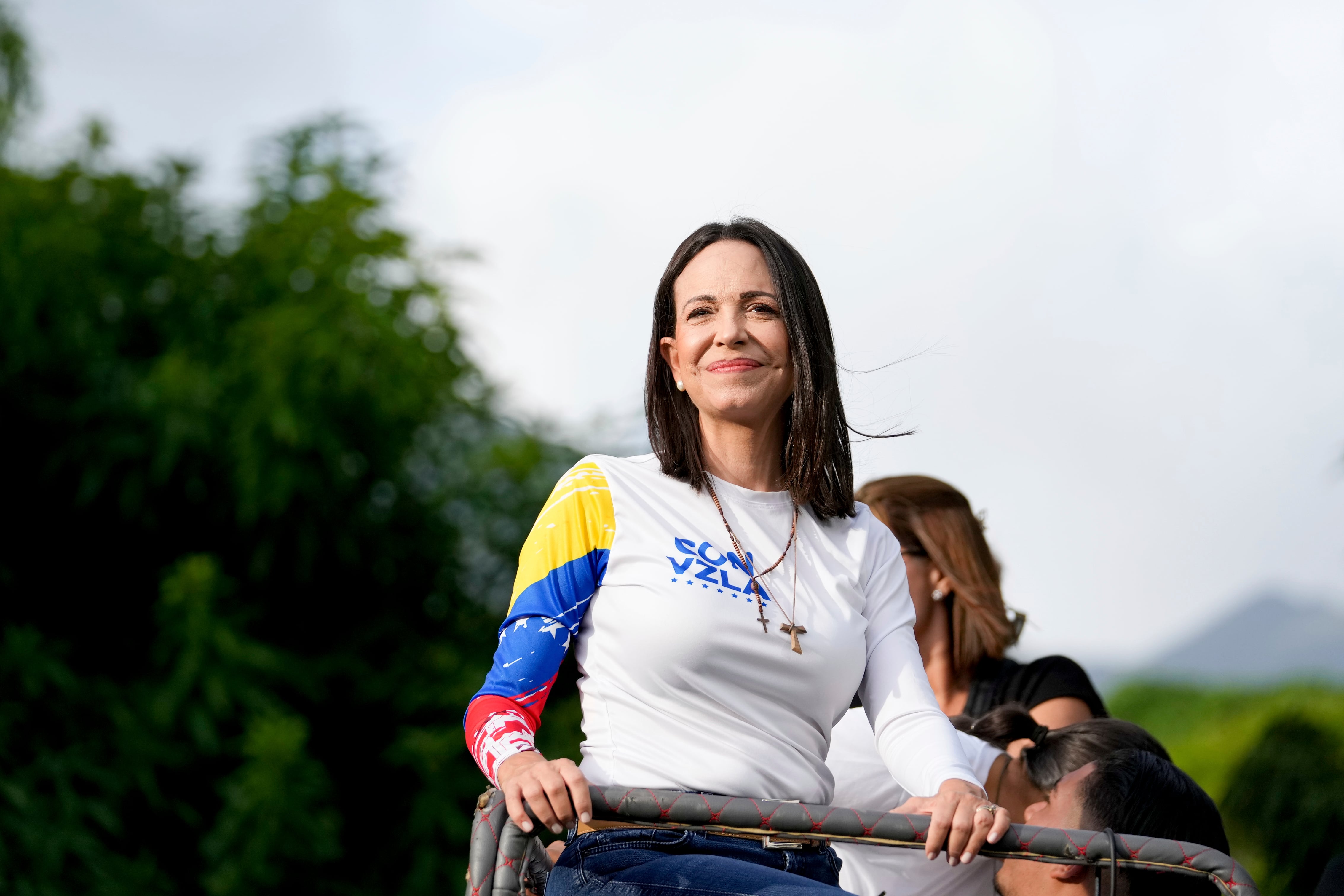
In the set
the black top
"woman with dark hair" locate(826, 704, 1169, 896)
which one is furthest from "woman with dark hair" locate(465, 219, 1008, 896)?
the black top

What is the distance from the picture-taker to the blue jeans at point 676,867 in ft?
4.42

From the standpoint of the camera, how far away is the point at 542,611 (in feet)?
4.87

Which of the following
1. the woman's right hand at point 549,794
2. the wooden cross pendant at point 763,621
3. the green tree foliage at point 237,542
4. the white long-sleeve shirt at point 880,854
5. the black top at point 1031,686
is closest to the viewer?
the woman's right hand at point 549,794

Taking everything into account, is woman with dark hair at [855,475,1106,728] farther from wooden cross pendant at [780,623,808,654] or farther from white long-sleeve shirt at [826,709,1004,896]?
wooden cross pendant at [780,623,808,654]

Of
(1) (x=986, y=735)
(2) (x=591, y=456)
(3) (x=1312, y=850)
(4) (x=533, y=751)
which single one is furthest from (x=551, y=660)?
(3) (x=1312, y=850)

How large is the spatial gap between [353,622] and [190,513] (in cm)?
62

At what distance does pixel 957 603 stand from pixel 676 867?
1.79 meters

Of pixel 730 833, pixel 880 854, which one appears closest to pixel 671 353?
pixel 730 833

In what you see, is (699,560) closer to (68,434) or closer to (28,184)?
(68,434)

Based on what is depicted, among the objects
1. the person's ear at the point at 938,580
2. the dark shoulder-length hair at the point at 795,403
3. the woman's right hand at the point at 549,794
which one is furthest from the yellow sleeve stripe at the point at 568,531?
the person's ear at the point at 938,580

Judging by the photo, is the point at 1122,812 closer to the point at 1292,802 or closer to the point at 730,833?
the point at 730,833

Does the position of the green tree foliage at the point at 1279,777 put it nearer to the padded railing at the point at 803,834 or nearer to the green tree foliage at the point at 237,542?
the green tree foliage at the point at 237,542

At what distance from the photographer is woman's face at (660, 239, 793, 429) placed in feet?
5.33

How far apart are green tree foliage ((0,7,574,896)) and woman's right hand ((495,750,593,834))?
2.63m
